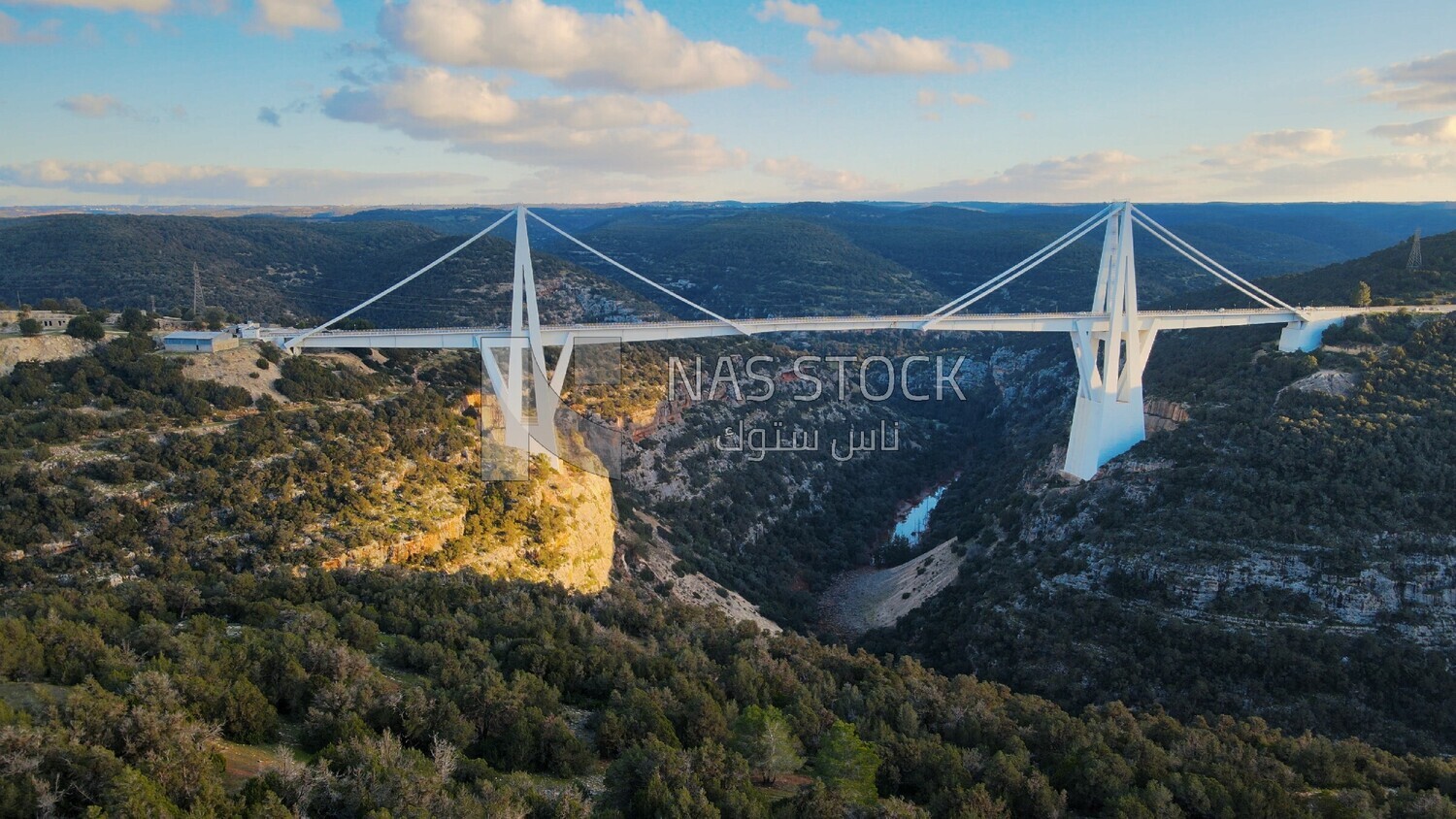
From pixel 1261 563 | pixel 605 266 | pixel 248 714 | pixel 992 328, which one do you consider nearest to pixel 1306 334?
pixel 992 328

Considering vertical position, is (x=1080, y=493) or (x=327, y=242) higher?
(x=327, y=242)

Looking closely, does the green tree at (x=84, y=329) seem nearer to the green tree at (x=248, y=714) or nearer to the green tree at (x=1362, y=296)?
the green tree at (x=248, y=714)

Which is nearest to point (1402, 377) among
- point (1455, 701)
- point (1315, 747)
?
point (1455, 701)

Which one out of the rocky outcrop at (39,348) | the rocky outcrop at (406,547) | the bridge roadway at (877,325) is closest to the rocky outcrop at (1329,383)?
the bridge roadway at (877,325)

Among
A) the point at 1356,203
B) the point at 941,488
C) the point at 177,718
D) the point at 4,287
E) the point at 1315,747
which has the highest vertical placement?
the point at 1356,203

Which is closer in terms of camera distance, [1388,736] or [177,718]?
[177,718]

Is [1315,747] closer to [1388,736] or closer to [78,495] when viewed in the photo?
[1388,736]
